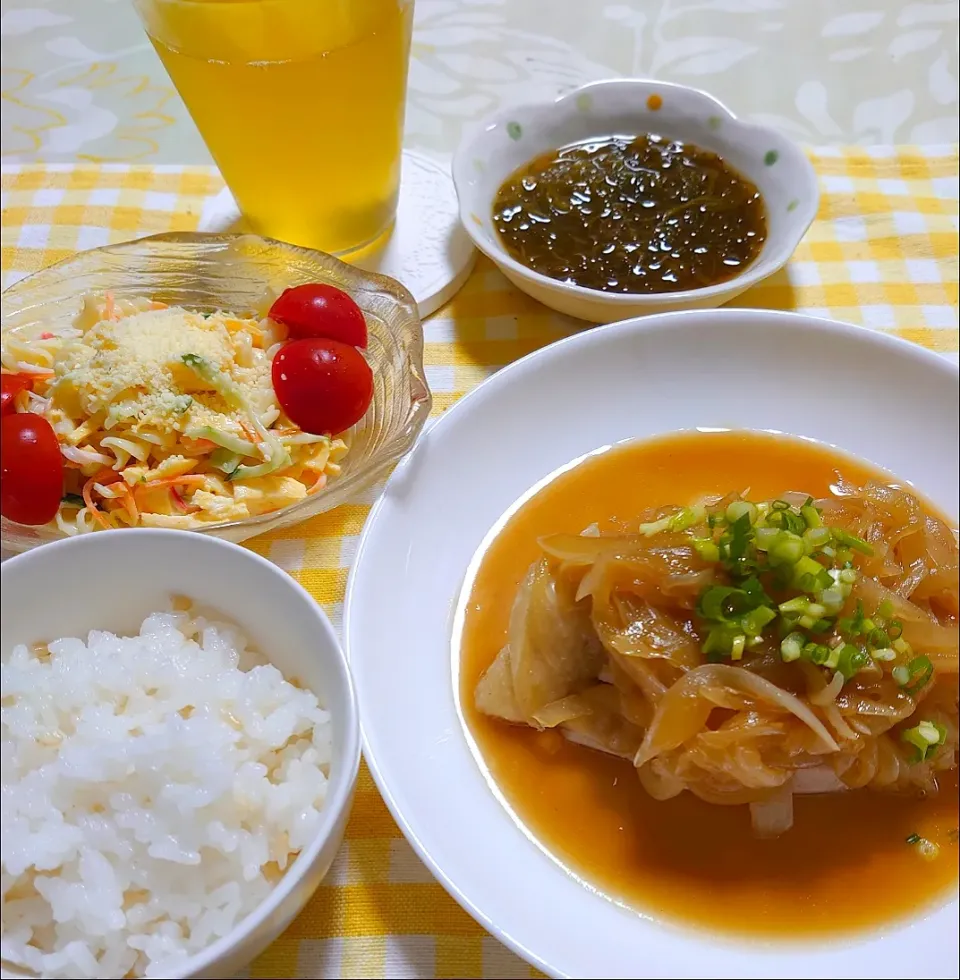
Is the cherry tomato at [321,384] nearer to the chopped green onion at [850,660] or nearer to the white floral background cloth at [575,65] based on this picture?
the chopped green onion at [850,660]

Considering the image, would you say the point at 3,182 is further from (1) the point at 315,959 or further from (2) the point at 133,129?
(1) the point at 315,959

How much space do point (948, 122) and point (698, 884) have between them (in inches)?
103

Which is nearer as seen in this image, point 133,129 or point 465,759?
point 465,759

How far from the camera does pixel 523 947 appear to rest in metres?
1.20

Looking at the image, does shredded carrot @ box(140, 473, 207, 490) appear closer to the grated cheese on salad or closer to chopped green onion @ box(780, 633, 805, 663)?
the grated cheese on salad

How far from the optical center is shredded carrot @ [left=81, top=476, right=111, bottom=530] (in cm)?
Result: 169

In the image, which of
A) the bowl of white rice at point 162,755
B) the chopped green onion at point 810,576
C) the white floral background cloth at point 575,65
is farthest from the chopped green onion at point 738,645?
the white floral background cloth at point 575,65

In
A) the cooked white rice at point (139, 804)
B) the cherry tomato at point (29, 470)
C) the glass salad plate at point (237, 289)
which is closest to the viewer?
the cooked white rice at point (139, 804)

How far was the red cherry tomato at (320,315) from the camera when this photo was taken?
1903 millimetres

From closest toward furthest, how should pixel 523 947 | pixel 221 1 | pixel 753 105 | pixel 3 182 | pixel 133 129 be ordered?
pixel 523 947 < pixel 221 1 < pixel 3 182 < pixel 133 129 < pixel 753 105

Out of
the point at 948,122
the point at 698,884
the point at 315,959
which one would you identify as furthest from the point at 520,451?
the point at 948,122

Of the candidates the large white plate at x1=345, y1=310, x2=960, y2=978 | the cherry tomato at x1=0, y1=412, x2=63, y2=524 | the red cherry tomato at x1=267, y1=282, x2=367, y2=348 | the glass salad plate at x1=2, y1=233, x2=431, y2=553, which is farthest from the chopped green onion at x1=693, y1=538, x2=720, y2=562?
the cherry tomato at x1=0, y1=412, x2=63, y2=524

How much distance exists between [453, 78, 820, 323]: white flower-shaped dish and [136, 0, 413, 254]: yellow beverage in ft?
0.83

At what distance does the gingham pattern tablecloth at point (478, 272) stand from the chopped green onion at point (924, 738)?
0.83m
